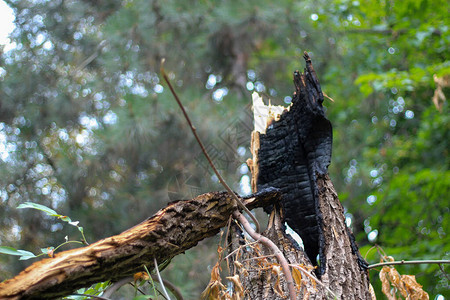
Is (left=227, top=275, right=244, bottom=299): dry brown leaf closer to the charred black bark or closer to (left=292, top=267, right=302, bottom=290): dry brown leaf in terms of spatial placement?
(left=292, top=267, right=302, bottom=290): dry brown leaf

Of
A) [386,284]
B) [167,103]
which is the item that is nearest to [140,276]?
[386,284]

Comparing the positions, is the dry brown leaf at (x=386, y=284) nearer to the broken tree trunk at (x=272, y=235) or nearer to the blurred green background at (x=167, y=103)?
the broken tree trunk at (x=272, y=235)

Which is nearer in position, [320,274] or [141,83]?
[320,274]

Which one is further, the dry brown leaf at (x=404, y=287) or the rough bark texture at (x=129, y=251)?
the dry brown leaf at (x=404, y=287)

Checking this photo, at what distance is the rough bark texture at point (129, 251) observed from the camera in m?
0.57

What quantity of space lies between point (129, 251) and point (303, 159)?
541mm

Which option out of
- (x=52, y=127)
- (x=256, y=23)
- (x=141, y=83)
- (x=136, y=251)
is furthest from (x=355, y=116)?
(x=136, y=251)

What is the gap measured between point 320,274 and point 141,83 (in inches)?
142

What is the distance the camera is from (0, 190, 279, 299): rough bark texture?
1.88 feet

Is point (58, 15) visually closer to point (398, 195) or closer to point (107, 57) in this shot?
point (107, 57)

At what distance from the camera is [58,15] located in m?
4.09

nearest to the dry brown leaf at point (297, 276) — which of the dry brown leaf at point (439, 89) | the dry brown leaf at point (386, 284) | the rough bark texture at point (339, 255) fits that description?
the rough bark texture at point (339, 255)

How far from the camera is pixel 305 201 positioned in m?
1.00

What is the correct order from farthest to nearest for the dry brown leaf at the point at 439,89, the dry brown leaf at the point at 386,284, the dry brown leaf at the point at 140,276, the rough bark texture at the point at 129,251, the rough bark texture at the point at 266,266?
1. the dry brown leaf at the point at 439,89
2. the dry brown leaf at the point at 386,284
3. the rough bark texture at the point at 266,266
4. the dry brown leaf at the point at 140,276
5. the rough bark texture at the point at 129,251
